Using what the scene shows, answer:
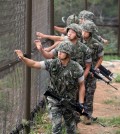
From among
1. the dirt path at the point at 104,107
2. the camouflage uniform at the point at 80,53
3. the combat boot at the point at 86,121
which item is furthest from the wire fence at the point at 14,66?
the dirt path at the point at 104,107

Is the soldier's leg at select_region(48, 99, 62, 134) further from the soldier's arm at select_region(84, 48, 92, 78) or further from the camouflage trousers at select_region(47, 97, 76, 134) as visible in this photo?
the soldier's arm at select_region(84, 48, 92, 78)

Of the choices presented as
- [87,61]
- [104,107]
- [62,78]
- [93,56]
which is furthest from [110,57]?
[62,78]

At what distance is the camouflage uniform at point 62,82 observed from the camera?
568cm

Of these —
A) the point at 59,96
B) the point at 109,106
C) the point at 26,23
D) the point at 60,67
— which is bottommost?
the point at 109,106

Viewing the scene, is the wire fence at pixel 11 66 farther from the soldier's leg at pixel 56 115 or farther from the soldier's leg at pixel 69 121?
the soldier's leg at pixel 69 121

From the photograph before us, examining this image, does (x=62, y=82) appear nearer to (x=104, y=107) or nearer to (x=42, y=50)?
(x=42, y=50)

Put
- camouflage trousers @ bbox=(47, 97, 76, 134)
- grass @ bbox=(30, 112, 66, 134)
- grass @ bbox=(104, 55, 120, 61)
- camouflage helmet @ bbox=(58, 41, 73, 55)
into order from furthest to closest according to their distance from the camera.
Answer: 1. grass @ bbox=(104, 55, 120, 61)
2. grass @ bbox=(30, 112, 66, 134)
3. camouflage trousers @ bbox=(47, 97, 76, 134)
4. camouflage helmet @ bbox=(58, 41, 73, 55)

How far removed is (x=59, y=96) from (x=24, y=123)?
0.88m

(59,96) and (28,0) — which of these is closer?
(59,96)

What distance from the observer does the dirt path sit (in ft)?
24.7

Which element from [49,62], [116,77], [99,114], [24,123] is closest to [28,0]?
[49,62]

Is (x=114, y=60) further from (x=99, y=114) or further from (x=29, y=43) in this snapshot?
(x=29, y=43)

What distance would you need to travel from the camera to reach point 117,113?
348 inches

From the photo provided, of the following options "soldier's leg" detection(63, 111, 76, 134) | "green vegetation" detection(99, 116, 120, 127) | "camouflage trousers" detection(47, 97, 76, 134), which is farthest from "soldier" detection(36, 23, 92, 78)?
"green vegetation" detection(99, 116, 120, 127)
